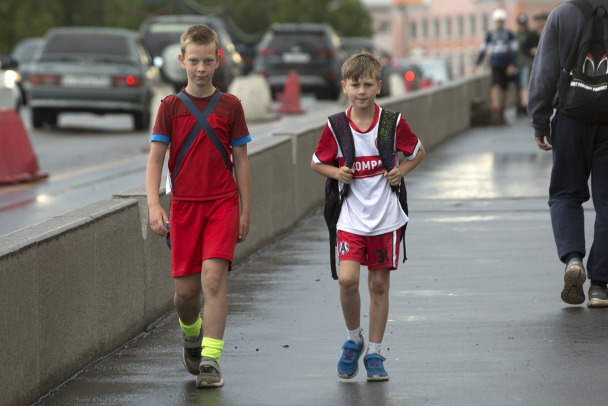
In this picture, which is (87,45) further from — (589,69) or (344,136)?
(344,136)

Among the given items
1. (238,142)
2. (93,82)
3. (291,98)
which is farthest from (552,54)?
(291,98)

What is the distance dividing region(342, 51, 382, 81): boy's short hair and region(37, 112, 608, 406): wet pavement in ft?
4.05

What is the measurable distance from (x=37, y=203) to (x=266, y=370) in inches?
311

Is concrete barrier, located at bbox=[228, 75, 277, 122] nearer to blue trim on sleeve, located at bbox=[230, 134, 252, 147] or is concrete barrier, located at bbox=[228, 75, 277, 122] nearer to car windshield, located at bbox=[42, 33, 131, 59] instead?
car windshield, located at bbox=[42, 33, 131, 59]

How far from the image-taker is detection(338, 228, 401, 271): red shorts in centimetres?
573

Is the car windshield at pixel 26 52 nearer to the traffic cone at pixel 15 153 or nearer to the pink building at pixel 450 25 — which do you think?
the traffic cone at pixel 15 153

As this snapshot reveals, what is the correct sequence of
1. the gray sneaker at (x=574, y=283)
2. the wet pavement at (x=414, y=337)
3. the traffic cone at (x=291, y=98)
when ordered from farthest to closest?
the traffic cone at (x=291, y=98) → the gray sneaker at (x=574, y=283) → the wet pavement at (x=414, y=337)

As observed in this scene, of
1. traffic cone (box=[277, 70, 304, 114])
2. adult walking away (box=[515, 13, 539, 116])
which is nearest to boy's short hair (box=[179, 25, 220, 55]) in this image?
adult walking away (box=[515, 13, 539, 116])

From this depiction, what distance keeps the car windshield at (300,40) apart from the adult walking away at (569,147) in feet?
81.5

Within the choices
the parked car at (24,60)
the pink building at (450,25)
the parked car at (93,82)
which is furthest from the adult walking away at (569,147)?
the pink building at (450,25)

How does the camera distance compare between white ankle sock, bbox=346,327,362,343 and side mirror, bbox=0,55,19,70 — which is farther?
side mirror, bbox=0,55,19,70

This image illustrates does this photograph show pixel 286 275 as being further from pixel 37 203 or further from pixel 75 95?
pixel 75 95

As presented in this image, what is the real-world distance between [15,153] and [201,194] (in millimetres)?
10344

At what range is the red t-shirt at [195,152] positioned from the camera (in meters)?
5.72
